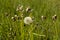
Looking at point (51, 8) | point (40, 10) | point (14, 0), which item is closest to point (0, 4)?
point (14, 0)

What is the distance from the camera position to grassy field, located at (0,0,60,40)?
2410 mm

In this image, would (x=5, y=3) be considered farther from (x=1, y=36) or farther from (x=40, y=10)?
(x=1, y=36)

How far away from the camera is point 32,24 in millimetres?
2059

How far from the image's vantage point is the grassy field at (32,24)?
2.41 metres

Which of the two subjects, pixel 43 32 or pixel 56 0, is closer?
pixel 43 32

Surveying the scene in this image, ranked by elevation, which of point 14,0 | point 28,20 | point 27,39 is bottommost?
point 27,39

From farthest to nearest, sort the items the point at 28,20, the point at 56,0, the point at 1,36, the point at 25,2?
the point at 56,0
the point at 25,2
the point at 1,36
the point at 28,20

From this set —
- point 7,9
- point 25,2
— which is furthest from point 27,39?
point 25,2

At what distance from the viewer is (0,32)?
105 inches

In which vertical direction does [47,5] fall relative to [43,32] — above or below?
above

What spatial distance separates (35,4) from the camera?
4445 mm

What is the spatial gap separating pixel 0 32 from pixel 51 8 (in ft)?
6.29

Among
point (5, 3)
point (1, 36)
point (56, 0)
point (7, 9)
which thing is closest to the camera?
A: point (1, 36)

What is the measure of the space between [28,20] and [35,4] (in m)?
2.53
